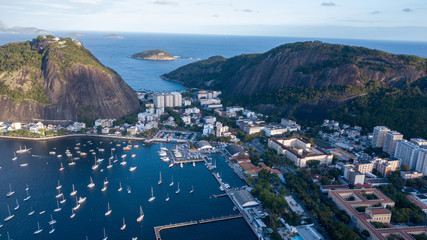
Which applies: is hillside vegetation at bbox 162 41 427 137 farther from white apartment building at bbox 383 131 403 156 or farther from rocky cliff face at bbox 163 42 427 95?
white apartment building at bbox 383 131 403 156

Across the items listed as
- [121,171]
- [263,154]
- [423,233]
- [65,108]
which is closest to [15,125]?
[65,108]

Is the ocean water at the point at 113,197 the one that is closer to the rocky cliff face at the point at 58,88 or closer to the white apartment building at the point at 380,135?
the rocky cliff face at the point at 58,88

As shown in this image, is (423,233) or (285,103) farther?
(285,103)

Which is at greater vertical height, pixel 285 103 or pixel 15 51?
pixel 15 51

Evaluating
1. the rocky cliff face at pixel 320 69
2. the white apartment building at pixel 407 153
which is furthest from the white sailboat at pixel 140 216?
the rocky cliff face at pixel 320 69

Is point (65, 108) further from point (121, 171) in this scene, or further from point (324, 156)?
point (324, 156)

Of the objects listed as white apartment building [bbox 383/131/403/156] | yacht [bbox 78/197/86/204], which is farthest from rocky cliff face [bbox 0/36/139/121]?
white apartment building [bbox 383/131/403/156]

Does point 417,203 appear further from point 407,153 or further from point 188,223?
point 188,223
